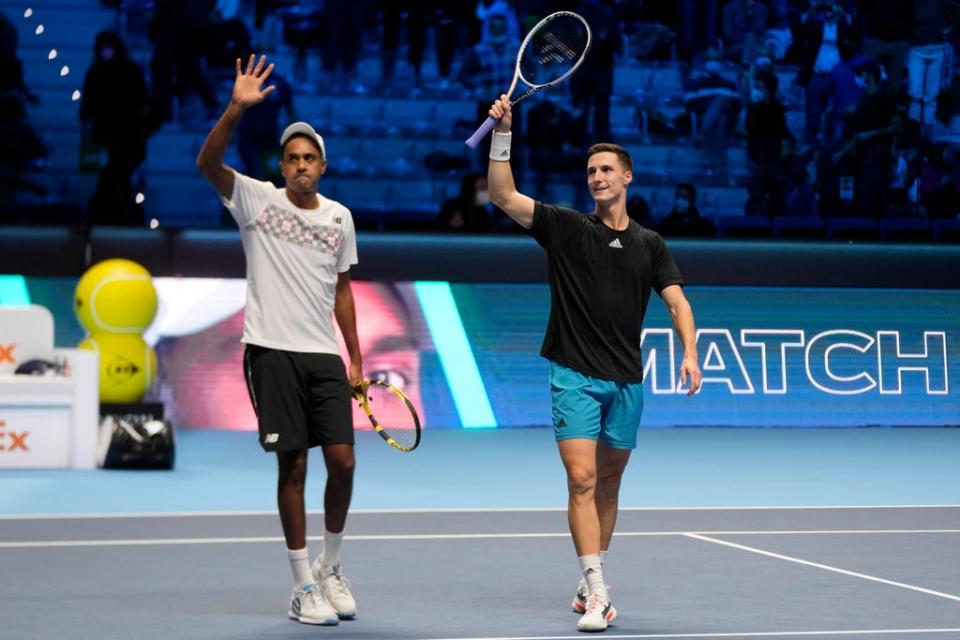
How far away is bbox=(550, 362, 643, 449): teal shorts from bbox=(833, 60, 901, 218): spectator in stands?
40.8ft

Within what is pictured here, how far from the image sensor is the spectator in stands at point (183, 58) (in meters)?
17.7

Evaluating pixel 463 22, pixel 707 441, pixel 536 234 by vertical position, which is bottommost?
pixel 707 441

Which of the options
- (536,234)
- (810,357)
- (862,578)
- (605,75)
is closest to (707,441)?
(810,357)

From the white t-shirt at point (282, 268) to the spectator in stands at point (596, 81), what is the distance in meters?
12.3

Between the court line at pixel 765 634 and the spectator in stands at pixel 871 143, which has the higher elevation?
the spectator in stands at pixel 871 143

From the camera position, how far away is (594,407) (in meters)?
5.71

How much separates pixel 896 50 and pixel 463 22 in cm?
543

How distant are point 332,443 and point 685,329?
1.39 meters

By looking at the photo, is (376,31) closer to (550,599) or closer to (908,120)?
(908,120)

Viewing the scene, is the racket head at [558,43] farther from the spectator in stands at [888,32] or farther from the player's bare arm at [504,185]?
the spectator in stands at [888,32]

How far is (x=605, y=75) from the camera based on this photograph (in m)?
18.2

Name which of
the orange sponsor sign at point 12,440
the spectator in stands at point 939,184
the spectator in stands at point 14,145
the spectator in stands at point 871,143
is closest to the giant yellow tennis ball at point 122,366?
the orange sponsor sign at point 12,440

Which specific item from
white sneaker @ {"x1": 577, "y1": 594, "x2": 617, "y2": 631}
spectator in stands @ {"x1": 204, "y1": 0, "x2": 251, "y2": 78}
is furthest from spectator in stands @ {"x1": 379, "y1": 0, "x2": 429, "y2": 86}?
white sneaker @ {"x1": 577, "y1": 594, "x2": 617, "y2": 631}

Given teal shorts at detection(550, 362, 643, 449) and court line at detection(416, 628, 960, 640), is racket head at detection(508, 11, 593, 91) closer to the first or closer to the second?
teal shorts at detection(550, 362, 643, 449)
